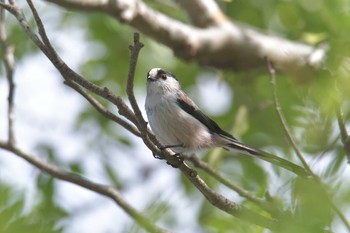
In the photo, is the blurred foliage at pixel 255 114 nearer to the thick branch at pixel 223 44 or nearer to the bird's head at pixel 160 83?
the thick branch at pixel 223 44

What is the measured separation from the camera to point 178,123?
451 centimetres

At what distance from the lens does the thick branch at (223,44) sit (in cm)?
473

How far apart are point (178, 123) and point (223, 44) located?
1070mm

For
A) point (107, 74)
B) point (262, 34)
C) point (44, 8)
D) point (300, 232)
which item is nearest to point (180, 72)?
point (107, 74)

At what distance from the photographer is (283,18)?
17.0 feet

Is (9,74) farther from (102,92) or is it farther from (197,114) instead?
(102,92)

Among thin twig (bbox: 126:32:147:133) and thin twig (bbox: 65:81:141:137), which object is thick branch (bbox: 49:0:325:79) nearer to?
thin twig (bbox: 65:81:141:137)

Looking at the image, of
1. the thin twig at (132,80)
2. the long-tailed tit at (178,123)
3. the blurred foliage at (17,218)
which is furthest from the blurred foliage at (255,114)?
the thin twig at (132,80)

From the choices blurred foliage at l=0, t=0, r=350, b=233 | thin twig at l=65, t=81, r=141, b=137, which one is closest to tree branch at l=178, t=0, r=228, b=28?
blurred foliage at l=0, t=0, r=350, b=233

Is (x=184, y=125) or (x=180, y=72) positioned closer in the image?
(x=184, y=125)

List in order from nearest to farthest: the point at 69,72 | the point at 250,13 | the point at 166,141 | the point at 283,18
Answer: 1. the point at 69,72
2. the point at 166,141
3. the point at 283,18
4. the point at 250,13

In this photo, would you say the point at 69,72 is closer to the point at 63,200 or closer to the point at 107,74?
the point at 63,200

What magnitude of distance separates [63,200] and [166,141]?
91 cm

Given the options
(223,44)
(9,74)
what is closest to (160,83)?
(223,44)
